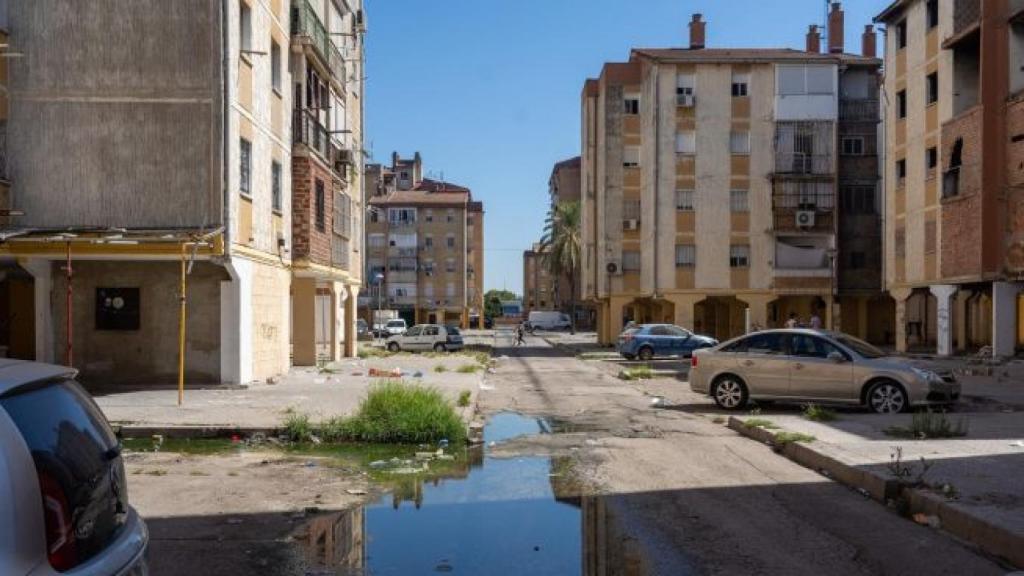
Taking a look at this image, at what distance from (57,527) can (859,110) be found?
5264 cm

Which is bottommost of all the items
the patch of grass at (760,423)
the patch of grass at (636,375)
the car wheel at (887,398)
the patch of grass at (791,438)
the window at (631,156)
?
the patch of grass at (636,375)

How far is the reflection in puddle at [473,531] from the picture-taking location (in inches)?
267

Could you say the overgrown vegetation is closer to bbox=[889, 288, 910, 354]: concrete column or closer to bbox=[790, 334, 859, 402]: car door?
bbox=[790, 334, 859, 402]: car door

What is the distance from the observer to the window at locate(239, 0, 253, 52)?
68.8 feet

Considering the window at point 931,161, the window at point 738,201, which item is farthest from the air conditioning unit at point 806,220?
the window at point 931,161

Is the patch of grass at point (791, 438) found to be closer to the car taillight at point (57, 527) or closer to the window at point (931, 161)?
the car taillight at point (57, 527)

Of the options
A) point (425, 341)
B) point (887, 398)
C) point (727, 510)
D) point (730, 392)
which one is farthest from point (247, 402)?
point (425, 341)

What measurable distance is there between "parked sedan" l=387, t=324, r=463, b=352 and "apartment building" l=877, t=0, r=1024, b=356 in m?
20.8

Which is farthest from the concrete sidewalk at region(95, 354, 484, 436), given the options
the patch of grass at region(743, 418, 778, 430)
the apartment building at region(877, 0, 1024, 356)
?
the apartment building at region(877, 0, 1024, 356)

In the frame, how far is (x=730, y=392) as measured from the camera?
57.2 feet

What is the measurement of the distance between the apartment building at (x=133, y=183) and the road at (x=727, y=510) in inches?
334

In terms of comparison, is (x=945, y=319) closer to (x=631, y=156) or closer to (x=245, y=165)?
(x=631, y=156)

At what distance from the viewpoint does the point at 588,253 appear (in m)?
61.9

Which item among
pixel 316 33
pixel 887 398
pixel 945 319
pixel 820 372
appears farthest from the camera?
pixel 945 319
